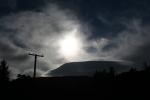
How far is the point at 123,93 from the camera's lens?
20000mm

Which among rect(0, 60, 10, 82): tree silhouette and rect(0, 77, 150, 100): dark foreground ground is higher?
rect(0, 60, 10, 82): tree silhouette

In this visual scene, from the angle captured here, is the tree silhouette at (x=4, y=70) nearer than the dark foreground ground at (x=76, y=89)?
No

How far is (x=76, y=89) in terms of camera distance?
23672 millimetres

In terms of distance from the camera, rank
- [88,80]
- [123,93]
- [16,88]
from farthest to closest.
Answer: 1. [16,88]
2. [88,80]
3. [123,93]

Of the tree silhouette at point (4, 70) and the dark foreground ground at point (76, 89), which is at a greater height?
the tree silhouette at point (4, 70)

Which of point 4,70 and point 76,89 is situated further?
point 4,70

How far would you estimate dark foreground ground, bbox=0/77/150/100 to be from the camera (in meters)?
19.9

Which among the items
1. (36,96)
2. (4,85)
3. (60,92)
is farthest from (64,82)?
(4,85)

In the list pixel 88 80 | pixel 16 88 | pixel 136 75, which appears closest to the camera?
pixel 136 75

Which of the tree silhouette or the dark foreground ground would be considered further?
the tree silhouette

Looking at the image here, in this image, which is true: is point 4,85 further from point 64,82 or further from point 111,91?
point 111,91

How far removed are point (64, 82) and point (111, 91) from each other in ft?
22.2

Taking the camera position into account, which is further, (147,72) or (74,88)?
(74,88)

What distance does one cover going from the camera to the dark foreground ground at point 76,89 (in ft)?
65.3
